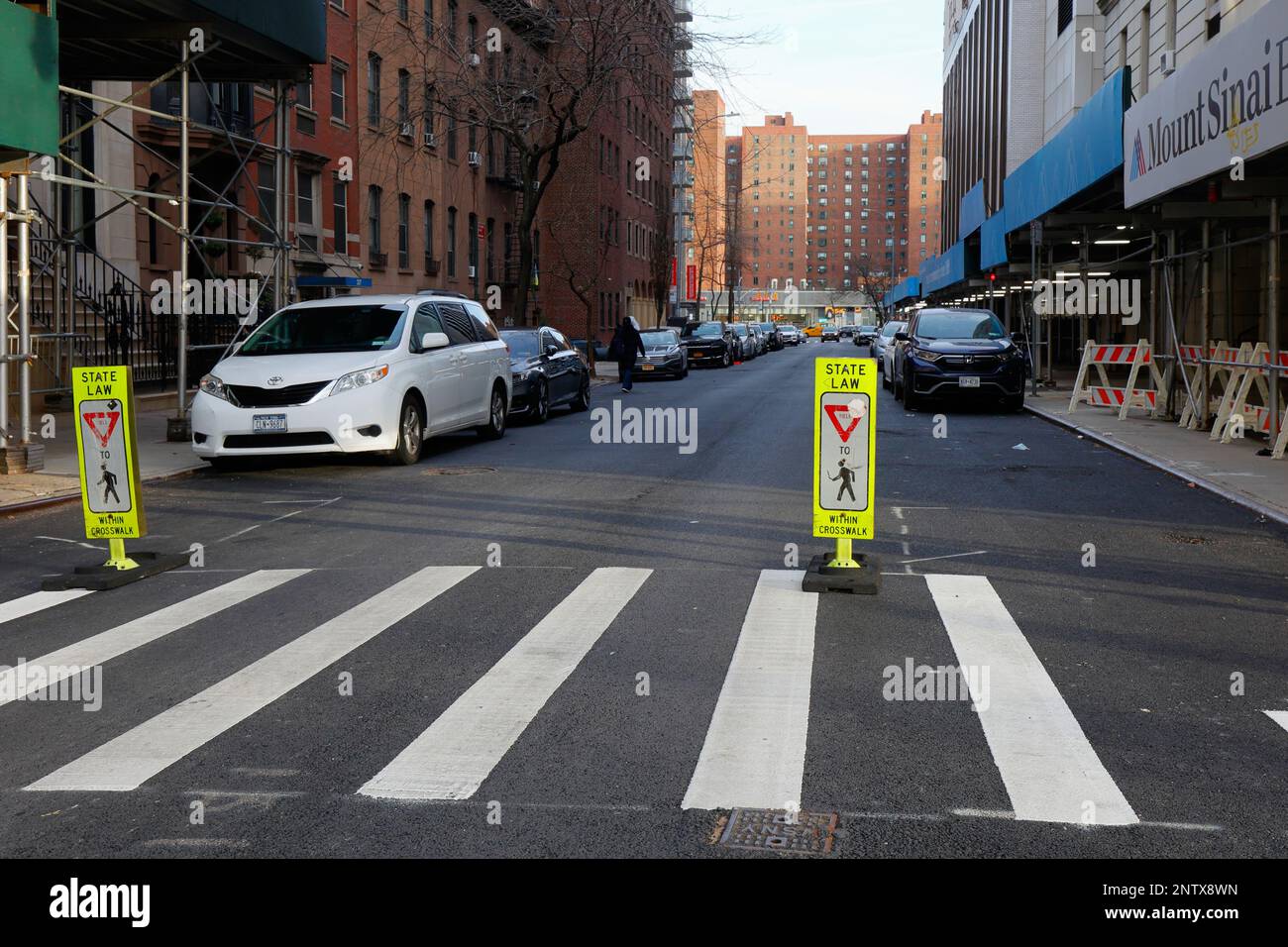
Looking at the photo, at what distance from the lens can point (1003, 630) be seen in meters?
6.93

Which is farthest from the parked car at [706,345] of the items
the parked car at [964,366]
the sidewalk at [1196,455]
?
the sidewalk at [1196,455]

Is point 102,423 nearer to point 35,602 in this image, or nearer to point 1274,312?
point 35,602

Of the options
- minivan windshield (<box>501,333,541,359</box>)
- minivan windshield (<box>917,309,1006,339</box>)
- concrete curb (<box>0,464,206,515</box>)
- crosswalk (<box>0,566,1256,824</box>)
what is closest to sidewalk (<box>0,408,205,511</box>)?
concrete curb (<box>0,464,206,515</box>)

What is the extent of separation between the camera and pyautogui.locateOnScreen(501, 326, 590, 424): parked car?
67.5 feet

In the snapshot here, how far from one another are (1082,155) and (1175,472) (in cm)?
874

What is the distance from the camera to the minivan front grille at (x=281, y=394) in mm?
13570

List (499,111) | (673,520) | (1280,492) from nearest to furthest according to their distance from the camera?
(673,520) → (1280,492) → (499,111)

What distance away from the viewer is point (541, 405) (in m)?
21.1

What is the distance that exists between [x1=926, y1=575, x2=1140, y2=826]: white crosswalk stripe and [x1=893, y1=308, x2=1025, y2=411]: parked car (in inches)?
602

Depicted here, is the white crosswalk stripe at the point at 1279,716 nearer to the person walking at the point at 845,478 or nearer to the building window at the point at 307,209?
the person walking at the point at 845,478
